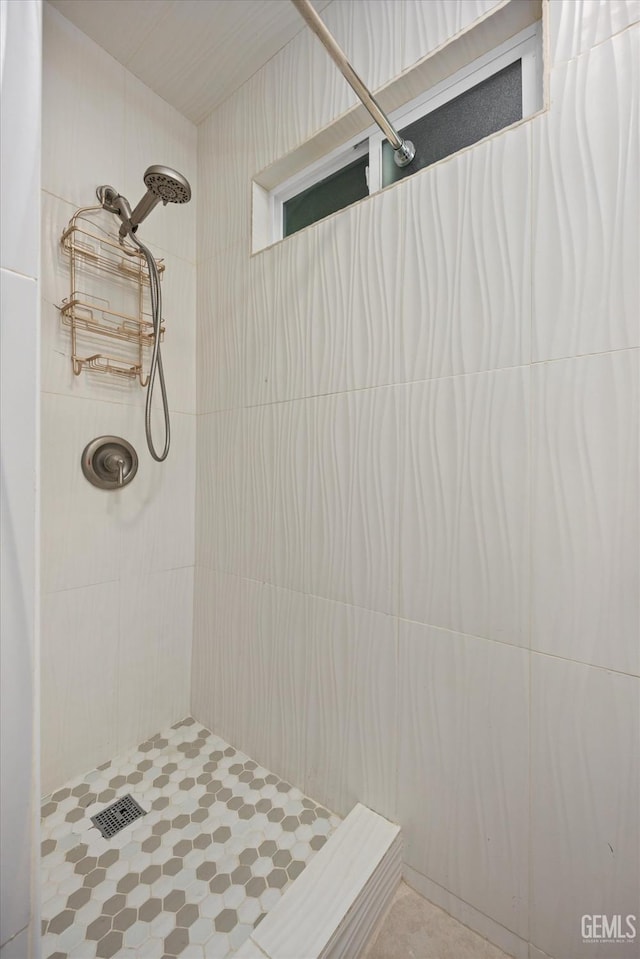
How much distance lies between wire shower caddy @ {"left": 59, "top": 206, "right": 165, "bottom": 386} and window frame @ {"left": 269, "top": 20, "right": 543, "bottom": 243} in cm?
55

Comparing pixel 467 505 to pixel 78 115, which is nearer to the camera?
pixel 467 505

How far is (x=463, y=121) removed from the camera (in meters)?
1.12

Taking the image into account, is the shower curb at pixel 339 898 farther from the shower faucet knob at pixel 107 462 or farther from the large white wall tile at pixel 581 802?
the shower faucet knob at pixel 107 462

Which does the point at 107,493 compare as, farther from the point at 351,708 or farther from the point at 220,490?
the point at 351,708

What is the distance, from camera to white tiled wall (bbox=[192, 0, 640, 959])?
845 mm

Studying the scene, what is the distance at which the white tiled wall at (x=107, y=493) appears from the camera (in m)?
1.36

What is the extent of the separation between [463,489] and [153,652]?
1320mm

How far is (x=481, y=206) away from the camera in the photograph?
39.2 inches

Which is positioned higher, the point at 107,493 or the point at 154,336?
the point at 154,336

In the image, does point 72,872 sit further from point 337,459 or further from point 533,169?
point 533,169

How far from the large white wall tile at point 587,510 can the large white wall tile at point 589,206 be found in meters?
0.07

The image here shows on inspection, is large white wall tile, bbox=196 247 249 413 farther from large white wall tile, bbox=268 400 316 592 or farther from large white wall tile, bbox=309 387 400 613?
large white wall tile, bbox=309 387 400 613

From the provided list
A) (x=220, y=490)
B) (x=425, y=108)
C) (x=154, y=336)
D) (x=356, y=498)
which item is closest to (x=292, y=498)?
(x=356, y=498)

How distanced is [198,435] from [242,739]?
45.6 inches
